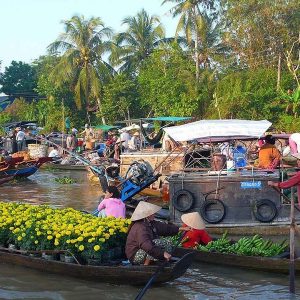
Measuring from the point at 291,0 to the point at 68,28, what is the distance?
53.8 feet

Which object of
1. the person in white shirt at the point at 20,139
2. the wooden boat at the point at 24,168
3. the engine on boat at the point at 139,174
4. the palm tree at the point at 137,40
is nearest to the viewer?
the engine on boat at the point at 139,174

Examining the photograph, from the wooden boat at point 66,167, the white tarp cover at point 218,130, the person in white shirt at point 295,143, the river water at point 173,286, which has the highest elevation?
the white tarp cover at point 218,130

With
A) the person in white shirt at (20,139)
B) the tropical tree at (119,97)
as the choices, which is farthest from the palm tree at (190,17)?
the person in white shirt at (20,139)

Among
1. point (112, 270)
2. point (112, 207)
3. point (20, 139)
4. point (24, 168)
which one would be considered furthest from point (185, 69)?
point (112, 270)

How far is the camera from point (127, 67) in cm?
3966

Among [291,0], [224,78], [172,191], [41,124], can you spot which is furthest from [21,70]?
[172,191]

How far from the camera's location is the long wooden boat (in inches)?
303

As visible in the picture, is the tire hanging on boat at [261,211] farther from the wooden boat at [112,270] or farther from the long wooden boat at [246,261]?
the wooden boat at [112,270]

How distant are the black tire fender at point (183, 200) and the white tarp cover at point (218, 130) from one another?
3.18 feet

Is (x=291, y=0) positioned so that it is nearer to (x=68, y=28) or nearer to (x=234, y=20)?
(x=234, y=20)

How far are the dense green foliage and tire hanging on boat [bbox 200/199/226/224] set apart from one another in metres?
14.6

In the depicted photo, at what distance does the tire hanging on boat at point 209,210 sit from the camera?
1029 centimetres

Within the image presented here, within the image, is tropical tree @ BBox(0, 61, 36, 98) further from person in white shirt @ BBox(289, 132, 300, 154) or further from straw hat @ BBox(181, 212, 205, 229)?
straw hat @ BBox(181, 212, 205, 229)

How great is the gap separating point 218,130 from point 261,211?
1636 mm
